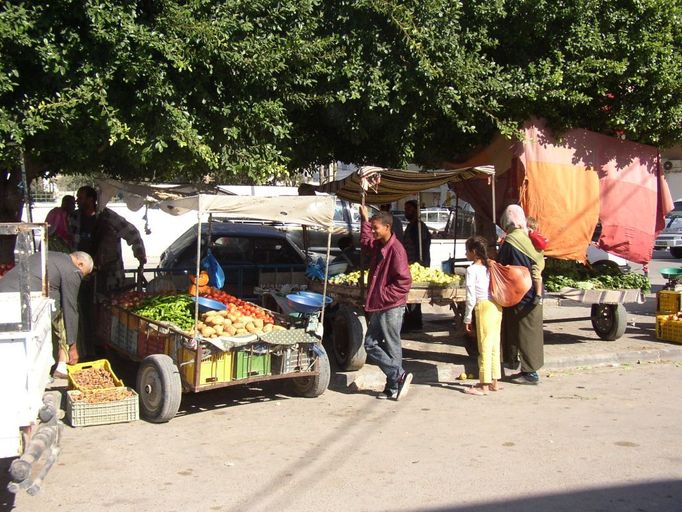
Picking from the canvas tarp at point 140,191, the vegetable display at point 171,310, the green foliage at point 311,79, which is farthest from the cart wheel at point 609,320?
the vegetable display at point 171,310

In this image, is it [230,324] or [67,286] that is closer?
[67,286]

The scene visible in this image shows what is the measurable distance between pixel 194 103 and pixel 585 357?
5.95 metres

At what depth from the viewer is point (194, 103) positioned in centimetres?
779

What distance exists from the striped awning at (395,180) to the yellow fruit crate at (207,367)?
2510mm

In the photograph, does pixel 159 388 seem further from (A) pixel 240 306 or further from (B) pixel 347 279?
(B) pixel 347 279

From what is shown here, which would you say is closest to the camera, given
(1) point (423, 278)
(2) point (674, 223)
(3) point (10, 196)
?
(1) point (423, 278)

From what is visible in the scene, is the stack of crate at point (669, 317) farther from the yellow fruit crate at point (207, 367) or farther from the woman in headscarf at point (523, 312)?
the yellow fruit crate at point (207, 367)

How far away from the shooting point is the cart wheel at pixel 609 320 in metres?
11.1

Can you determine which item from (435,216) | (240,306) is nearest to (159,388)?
(240,306)

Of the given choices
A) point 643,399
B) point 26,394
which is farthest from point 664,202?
point 26,394

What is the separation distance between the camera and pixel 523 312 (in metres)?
8.70

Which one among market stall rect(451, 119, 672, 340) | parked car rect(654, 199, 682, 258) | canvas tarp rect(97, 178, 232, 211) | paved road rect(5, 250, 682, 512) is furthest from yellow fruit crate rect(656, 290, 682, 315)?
parked car rect(654, 199, 682, 258)

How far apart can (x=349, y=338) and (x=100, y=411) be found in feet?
9.99

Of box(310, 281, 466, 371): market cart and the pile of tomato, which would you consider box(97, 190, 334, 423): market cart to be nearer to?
the pile of tomato
